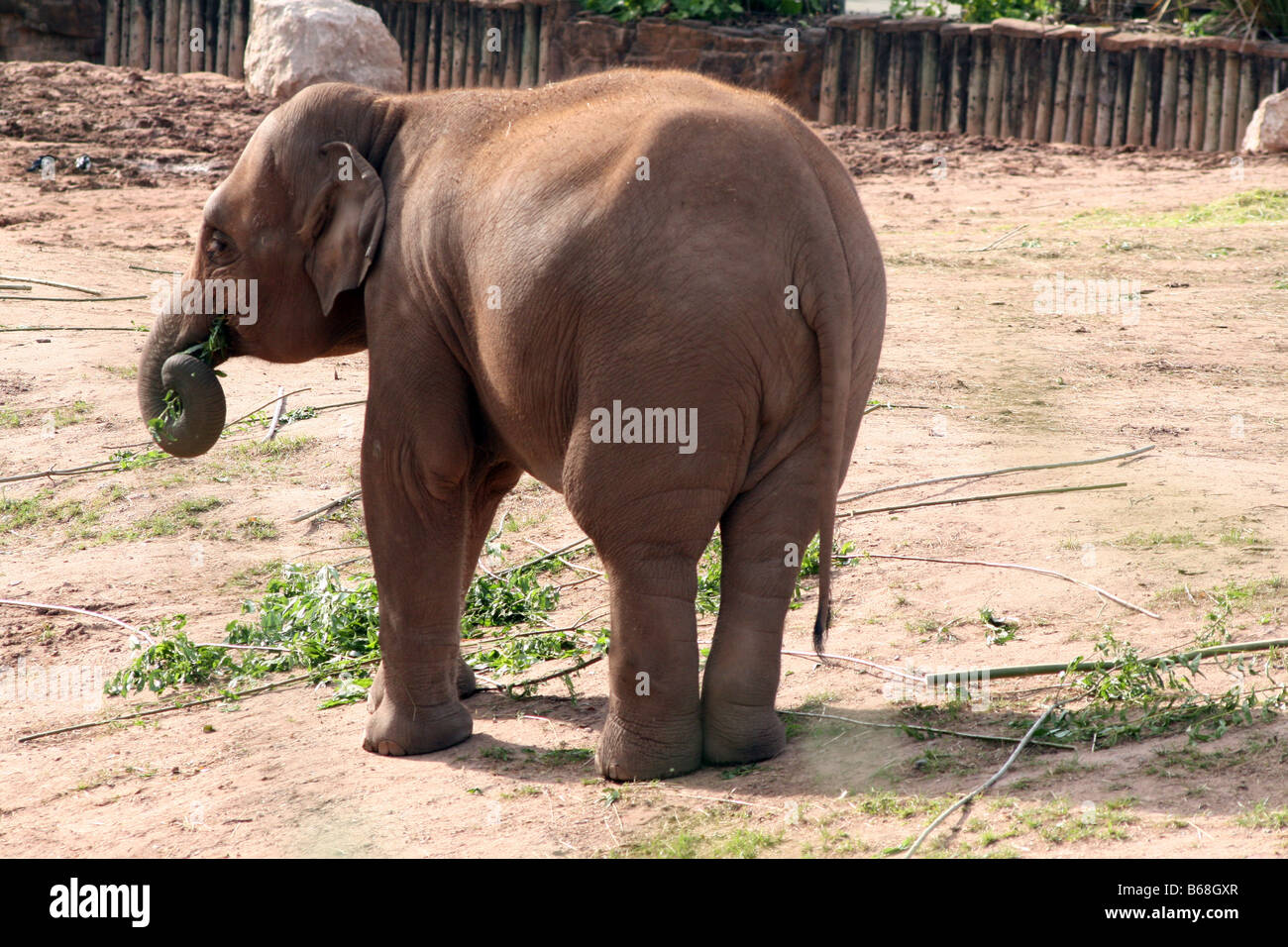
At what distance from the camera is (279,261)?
16.2ft

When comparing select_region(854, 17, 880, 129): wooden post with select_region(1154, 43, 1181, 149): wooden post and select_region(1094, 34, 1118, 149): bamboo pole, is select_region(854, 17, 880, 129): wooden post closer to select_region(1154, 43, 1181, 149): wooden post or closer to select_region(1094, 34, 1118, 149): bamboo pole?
select_region(1094, 34, 1118, 149): bamboo pole

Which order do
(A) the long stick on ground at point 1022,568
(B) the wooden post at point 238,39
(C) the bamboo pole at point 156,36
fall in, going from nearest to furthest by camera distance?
(A) the long stick on ground at point 1022,568 < (B) the wooden post at point 238,39 < (C) the bamboo pole at point 156,36

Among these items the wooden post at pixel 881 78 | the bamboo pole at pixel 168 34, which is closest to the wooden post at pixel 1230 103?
the wooden post at pixel 881 78

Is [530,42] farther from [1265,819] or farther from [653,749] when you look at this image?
[1265,819]

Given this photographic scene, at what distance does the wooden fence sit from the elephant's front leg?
12434mm

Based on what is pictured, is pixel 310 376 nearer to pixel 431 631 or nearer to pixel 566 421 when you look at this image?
pixel 431 631

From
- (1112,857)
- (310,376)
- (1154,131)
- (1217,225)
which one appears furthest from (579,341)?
(1154,131)

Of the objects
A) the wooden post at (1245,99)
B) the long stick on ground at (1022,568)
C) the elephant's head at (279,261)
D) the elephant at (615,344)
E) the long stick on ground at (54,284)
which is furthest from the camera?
the wooden post at (1245,99)

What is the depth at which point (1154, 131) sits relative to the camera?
15492 millimetres

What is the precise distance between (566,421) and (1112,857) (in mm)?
1834

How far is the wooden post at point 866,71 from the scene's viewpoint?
1644cm

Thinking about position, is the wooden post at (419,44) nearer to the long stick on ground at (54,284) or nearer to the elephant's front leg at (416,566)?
the long stick on ground at (54,284)

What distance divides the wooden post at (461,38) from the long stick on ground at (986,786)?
14.1 m

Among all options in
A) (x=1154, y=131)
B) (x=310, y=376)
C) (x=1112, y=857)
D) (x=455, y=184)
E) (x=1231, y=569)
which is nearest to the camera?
(x=1112, y=857)
